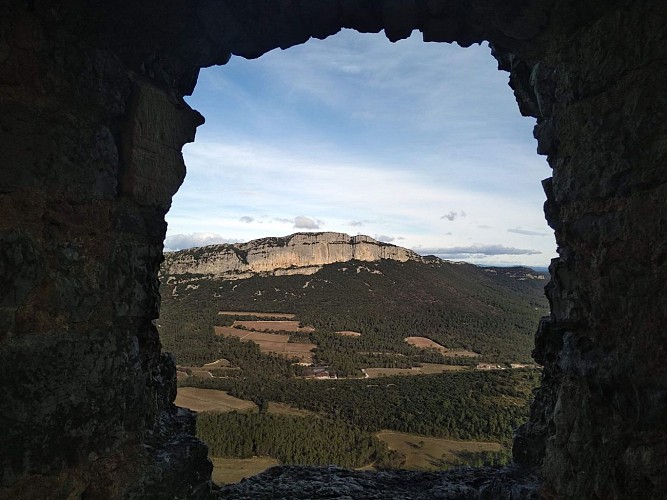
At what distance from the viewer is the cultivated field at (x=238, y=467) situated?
1450 cm

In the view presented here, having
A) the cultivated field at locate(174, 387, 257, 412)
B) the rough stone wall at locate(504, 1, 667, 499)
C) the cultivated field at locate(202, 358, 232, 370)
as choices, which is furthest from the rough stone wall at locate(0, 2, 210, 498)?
the cultivated field at locate(202, 358, 232, 370)

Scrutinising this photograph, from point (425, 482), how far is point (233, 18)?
13.5 feet

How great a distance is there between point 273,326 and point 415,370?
24284mm

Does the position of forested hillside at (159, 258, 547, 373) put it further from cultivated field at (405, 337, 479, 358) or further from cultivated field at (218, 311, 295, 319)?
cultivated field at (218, 311, 295, 319)

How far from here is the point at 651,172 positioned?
205 centimetres

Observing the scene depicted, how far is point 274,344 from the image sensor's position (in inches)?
2060

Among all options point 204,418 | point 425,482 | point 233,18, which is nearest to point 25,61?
point 233,18

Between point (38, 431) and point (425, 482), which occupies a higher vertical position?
point (38, 431)

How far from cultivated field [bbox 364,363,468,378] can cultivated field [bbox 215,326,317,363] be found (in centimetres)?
778

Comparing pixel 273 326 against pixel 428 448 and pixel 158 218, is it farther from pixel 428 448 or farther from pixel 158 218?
pixel 158 218

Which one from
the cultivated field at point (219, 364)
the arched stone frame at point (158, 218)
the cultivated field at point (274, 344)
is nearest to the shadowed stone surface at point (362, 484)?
the arched stone frame at point (158, 218)

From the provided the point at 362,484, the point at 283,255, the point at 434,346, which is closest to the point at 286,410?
the point at 434,346

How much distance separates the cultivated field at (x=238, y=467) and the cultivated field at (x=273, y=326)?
39.6 meters

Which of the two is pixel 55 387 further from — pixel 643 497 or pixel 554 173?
pixel 554 173
